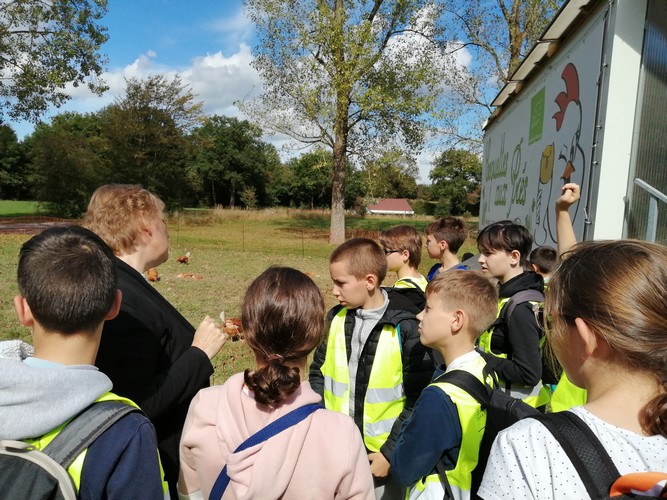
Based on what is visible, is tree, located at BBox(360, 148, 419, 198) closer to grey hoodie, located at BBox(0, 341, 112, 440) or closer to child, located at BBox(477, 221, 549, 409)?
child, located at BBox(477, 221, 549, 409)

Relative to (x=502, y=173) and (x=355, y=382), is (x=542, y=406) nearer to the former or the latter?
(x=355, y=382)

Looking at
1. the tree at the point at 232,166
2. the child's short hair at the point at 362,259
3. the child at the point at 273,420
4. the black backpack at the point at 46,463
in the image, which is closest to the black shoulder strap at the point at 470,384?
the child at the point at 273,420

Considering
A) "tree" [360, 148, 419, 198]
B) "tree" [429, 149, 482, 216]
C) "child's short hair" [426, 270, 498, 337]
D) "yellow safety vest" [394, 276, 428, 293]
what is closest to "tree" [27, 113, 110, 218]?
"tree" [360, 148, 419, 198]

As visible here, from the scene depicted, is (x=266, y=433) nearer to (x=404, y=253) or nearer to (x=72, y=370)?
(x=72, y=370)

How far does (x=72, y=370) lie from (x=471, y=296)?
1.66 meters

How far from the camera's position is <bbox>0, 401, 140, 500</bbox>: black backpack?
1.11 m

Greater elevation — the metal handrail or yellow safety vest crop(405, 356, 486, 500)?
the metal handrail

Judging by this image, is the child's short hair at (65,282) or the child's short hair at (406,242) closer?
the child's short hair at (65,282)

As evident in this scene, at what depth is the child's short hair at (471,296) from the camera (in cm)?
218

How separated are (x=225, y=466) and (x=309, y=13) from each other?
21842 millimetres

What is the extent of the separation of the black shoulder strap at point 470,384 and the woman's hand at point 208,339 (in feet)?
3.26

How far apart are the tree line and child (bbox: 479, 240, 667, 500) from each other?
21010mm

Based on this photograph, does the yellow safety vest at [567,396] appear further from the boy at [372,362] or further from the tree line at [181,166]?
the tree line at [181,166]

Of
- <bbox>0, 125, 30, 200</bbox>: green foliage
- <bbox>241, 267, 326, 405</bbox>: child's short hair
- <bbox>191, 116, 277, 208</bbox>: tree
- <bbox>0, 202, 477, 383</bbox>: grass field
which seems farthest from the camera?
<bbox>191, 116, 277, 208</bbox>: tree
